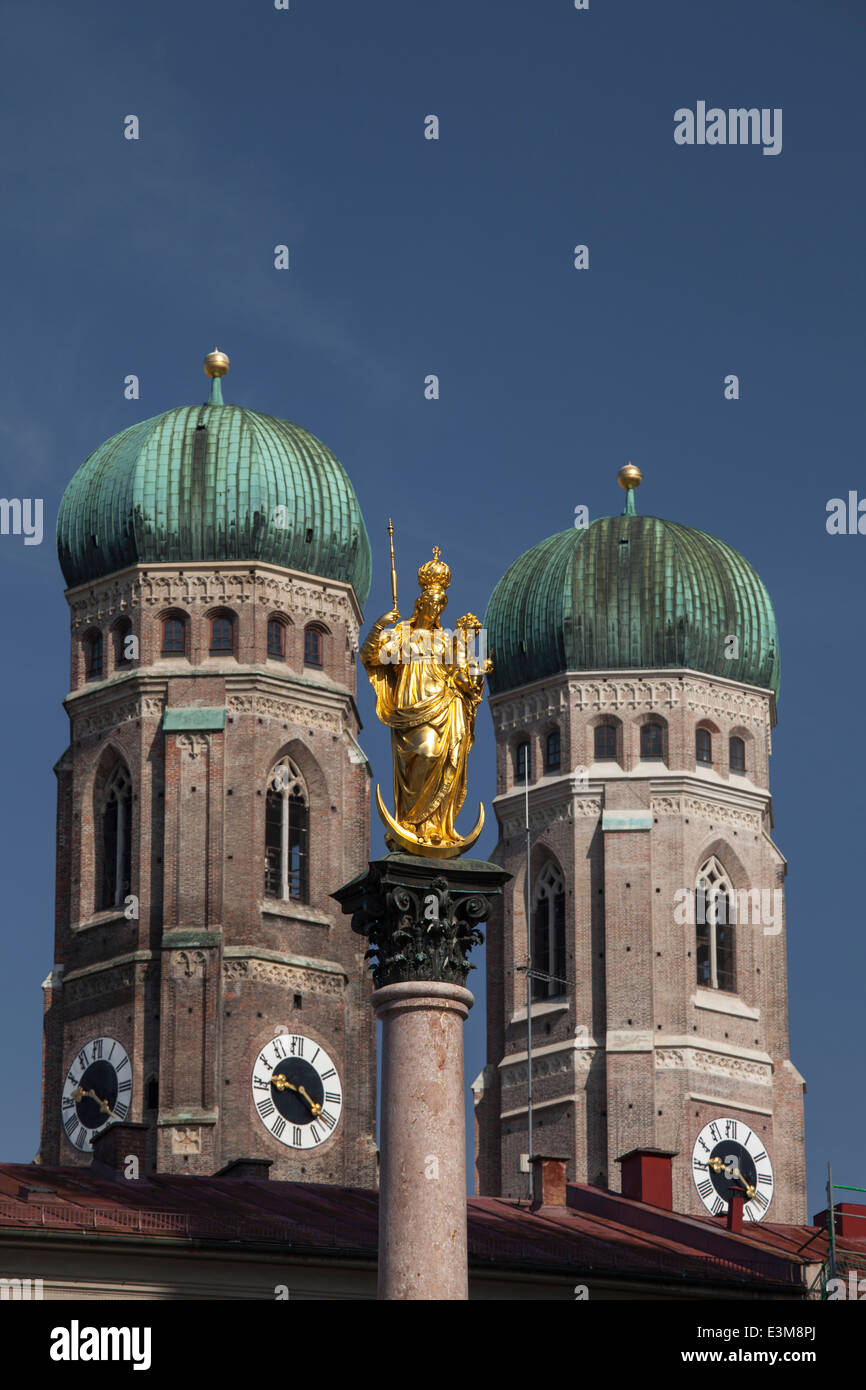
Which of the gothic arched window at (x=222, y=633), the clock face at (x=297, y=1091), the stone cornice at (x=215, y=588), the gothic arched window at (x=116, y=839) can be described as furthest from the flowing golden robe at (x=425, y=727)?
the stone cornice at (x=215, y=588)

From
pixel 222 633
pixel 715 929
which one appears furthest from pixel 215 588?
pixel 715 929

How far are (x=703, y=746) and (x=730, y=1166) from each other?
10030mm

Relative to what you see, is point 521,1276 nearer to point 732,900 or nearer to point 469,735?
point 469,735

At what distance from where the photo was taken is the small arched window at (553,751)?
269 feet

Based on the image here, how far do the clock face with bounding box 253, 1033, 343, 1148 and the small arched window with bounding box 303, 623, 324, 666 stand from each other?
8795mm

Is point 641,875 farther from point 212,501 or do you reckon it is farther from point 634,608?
point 212,501

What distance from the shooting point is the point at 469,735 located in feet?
113

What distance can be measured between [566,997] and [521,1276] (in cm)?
3157

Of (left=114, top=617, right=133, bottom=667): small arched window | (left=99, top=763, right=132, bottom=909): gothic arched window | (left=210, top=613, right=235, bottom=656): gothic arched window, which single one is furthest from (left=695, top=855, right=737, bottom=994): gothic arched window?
(left=114, top=617, right=133, bottom=667): small arched window

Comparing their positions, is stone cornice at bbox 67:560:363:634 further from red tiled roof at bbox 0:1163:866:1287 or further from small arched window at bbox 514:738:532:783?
red tiled roof at bbox 0:1163:866:1287

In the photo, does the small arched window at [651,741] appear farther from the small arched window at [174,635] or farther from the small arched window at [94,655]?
the small arched window at [94,655]

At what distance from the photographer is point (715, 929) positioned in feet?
263

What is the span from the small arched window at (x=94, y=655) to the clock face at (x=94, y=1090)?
8588mm
